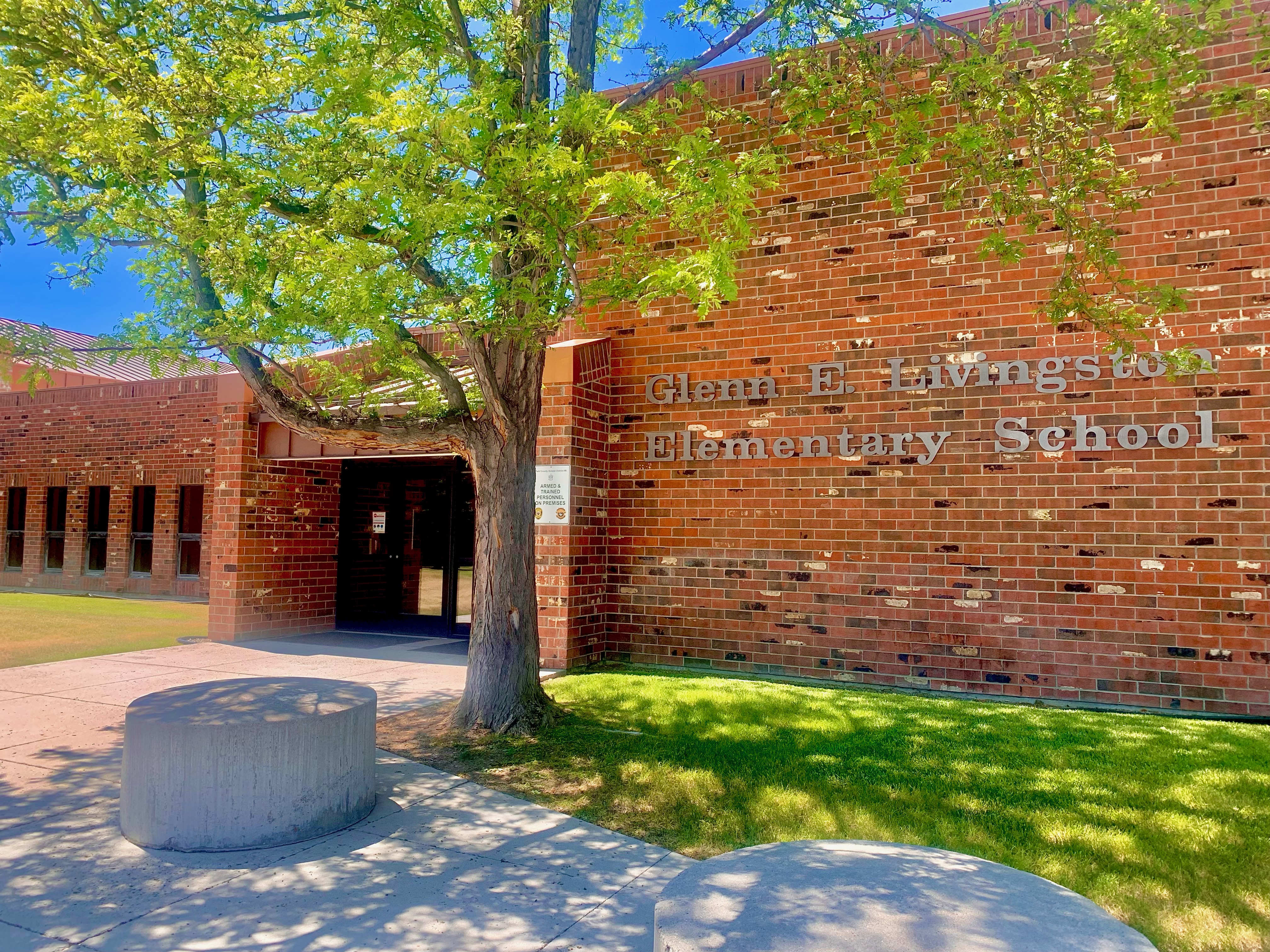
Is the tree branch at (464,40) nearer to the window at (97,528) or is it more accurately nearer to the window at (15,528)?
the window at (97,528)

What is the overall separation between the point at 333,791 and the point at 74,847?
4.13 feet

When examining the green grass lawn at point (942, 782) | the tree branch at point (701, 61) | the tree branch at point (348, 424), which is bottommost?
the green grass lawn at point (942, 782)

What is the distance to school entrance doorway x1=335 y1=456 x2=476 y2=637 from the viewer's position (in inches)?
547

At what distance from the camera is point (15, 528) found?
20.4m

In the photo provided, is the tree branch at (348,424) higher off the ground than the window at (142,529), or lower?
higher

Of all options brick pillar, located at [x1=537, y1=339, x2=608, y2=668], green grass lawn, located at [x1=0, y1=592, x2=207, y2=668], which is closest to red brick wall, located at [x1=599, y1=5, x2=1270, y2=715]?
brick pillar, located at [x1=537, y1=339, x2=608, y2=668]

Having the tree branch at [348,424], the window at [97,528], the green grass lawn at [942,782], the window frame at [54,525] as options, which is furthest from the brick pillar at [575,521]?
the window frame at [54,525]

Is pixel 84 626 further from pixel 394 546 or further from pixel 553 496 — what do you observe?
pixel 553 496

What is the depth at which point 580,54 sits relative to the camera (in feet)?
Answer: 23.6

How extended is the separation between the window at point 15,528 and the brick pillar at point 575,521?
16707mm

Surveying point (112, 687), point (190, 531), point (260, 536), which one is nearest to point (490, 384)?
point (112, 687)

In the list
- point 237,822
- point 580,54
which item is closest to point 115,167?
point 580,54

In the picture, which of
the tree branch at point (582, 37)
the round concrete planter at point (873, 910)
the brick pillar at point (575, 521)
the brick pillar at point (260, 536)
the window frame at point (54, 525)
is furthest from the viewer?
the window frame at point (54, 525)

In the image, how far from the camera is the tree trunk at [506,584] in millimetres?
6906
